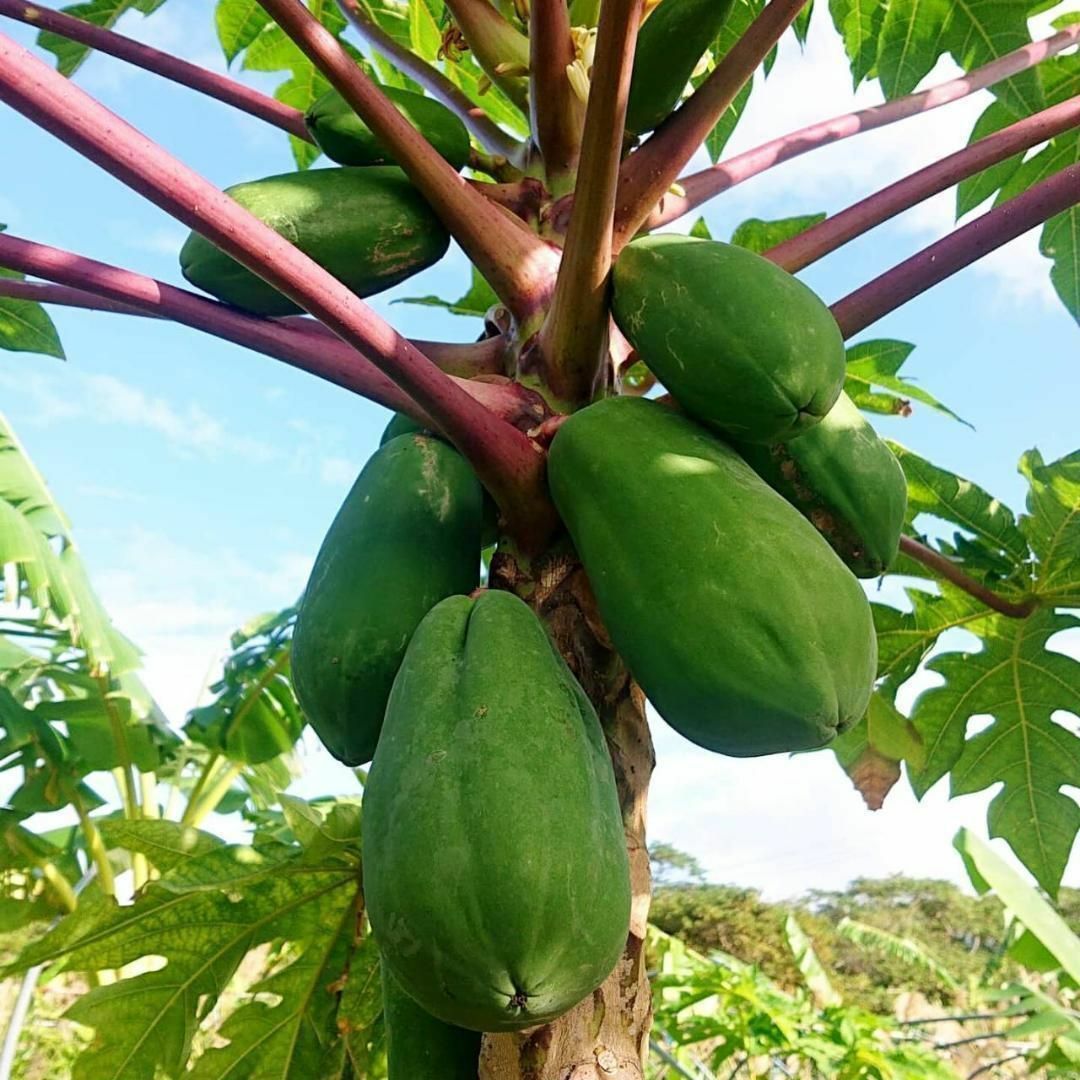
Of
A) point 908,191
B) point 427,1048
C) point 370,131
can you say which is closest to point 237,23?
point 370,131

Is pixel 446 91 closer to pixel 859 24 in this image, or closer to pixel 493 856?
pixel 859 24

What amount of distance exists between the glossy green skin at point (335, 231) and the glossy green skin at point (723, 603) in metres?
0.46

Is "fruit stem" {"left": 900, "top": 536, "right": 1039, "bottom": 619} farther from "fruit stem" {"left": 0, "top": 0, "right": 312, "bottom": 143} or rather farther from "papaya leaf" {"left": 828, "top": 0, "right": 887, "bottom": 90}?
"fruit stem" {"left": 0, "top": 0, "right": 312, "bottom": 143}

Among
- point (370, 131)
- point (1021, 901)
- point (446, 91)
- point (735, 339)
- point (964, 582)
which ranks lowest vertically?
point (1021, 901)

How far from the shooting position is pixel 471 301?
87.5 inches

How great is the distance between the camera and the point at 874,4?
2.07m

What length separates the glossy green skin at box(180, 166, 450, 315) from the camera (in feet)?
4.33

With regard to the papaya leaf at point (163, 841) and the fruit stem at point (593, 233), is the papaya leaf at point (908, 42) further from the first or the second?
the papaya leaf at point (163, 841)

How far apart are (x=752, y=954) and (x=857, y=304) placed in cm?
1490

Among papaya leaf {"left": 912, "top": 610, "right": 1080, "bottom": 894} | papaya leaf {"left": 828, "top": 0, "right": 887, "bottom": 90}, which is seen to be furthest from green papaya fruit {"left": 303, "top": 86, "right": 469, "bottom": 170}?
papaya leaf {"left": 912, "top": 610, "right": 1080, "bottom": 894}

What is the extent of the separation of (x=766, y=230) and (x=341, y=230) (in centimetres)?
96

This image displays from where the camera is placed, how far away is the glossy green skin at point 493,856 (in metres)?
0.82

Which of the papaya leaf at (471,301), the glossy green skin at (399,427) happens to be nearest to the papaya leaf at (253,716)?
the papaya leaf at (471,301)

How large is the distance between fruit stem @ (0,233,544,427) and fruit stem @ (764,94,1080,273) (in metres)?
0.45
